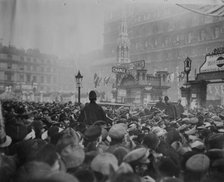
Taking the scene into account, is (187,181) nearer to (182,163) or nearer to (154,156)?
(182,163)

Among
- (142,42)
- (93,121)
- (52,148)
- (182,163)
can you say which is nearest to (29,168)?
(52,148)

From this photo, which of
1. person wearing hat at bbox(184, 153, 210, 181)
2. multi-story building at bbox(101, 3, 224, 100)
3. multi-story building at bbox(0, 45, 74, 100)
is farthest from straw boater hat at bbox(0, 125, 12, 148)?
multi-story building at bbox(101, 3, 224, 100)

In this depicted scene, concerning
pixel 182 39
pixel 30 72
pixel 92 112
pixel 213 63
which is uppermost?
pixel 182 39

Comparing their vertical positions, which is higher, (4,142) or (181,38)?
(181,38)

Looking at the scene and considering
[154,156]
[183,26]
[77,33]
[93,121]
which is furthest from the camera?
[183,26]

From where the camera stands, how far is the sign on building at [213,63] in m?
6.74

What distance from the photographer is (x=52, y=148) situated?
164 cm

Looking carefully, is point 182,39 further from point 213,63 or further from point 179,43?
point 213,63

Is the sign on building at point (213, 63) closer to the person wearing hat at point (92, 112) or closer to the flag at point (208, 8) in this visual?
the flag at point (208, 8)

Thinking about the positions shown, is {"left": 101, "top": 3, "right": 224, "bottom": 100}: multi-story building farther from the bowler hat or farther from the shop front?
the bowler hat

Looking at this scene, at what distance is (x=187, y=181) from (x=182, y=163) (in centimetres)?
12

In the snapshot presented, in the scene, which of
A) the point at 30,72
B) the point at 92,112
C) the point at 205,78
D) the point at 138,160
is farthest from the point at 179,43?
the point at 138,160

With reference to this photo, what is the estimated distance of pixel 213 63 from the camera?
6.93m

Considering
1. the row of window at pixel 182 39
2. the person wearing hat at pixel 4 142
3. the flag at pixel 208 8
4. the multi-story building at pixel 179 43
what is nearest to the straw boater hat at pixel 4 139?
the person wearing hat at pixel 4 142
